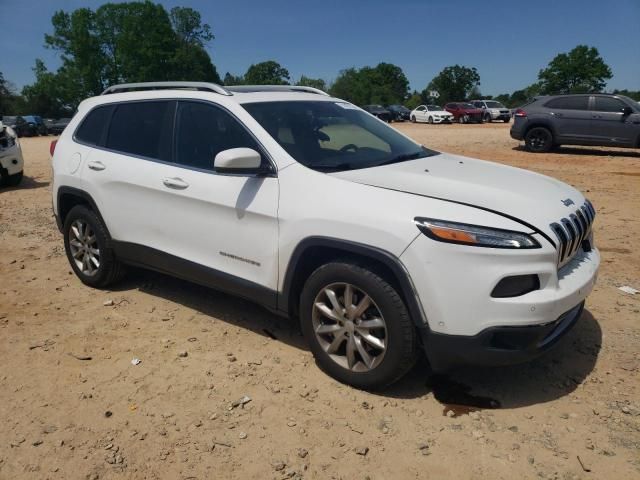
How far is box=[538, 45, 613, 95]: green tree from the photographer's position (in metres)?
77.6

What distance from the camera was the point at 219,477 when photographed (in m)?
2.57

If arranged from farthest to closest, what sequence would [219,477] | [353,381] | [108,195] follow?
[108,195] → [353,381] → [219,477]

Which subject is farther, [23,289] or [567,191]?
[23,289]

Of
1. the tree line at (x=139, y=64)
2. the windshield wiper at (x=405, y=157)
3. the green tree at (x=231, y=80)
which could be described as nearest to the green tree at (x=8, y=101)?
the tree line at (x=139, y=64)

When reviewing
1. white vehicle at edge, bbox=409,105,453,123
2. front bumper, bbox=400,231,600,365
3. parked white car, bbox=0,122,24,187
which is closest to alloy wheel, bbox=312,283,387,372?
front bumper, bbox=400,231,600,365

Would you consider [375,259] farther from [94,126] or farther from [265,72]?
[265,72]

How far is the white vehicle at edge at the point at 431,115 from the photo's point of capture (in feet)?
122

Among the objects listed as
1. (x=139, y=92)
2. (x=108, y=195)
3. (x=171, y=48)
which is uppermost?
(x=171, y=48)

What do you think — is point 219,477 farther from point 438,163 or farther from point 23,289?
point 23,289

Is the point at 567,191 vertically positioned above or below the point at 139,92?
below

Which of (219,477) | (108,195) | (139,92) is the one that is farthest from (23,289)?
(219,477)

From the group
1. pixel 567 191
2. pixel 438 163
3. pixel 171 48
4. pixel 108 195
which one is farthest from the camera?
pixel 171 48

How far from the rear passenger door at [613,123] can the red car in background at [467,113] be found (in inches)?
933

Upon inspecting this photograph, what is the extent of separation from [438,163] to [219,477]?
2508 mm
